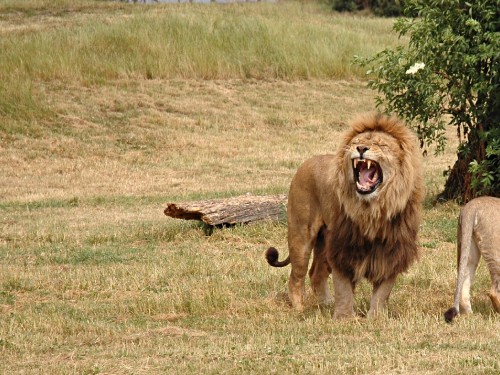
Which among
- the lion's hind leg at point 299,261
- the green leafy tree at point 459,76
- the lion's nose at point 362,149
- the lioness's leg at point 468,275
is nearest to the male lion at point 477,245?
the lioness's leg at point 468,275

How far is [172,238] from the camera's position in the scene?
12.5m

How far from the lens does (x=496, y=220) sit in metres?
7.78

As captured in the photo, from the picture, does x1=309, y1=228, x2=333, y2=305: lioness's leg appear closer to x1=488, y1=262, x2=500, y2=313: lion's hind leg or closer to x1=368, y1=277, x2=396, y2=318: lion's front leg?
x1=368, y1=277, x2=396, y2=318: lion's front leg

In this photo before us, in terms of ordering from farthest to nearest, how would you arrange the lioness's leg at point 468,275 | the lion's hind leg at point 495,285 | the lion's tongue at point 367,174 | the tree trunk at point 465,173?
the tree trunk at point 465,173
the lioness's leg at point 468,275
the lion's hind leg at point 495,285
the lion's tongue at point 367,174

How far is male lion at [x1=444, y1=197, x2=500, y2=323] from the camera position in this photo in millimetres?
7680

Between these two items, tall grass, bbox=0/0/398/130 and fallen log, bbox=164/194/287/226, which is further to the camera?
tall grass, bbox=0/0/398/130

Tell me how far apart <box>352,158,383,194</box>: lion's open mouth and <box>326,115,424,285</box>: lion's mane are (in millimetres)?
56

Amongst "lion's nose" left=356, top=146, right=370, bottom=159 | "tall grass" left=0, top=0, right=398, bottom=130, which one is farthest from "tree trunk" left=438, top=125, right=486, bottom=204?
"tall grass" left=0, top=0, right=398, bottom=130

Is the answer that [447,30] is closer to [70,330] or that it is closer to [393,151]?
[393,151]

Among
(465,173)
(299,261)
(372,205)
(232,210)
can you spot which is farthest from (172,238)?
(372,205)

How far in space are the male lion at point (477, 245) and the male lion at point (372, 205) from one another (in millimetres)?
396

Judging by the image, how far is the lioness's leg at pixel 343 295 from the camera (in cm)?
777

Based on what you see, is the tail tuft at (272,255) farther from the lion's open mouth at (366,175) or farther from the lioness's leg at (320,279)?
the lion's open mouth at (366,175)

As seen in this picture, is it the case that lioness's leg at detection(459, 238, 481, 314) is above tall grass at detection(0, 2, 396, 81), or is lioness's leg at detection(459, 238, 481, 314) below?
above
